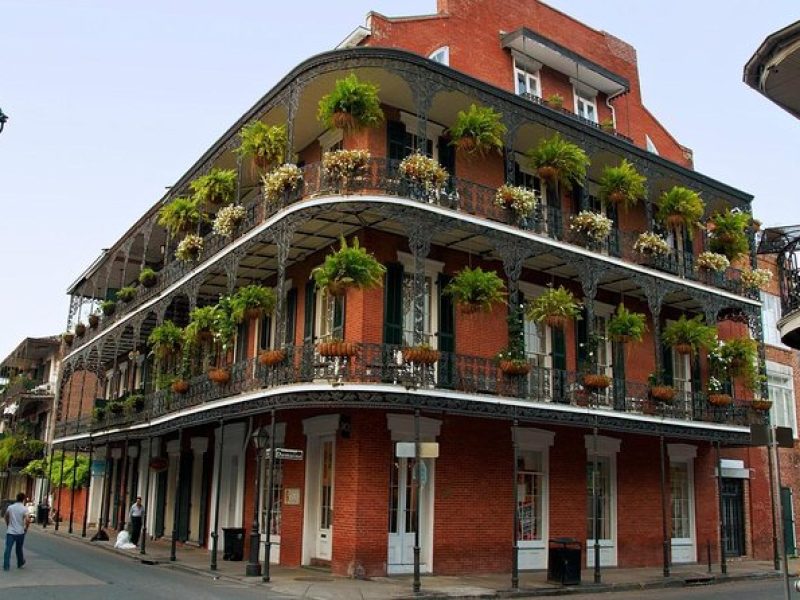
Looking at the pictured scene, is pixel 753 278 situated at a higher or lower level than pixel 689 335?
higher

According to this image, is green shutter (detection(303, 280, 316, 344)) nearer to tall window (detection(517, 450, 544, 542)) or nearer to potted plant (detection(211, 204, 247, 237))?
potted plant (detection(211, 204, 247, 237))

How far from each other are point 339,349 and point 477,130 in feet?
18.6

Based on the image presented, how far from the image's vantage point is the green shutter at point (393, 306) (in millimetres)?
16250

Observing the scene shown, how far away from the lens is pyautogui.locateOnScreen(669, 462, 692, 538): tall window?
21.5m

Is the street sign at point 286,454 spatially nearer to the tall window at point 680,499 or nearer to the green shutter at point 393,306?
the green shutter at point 393,306

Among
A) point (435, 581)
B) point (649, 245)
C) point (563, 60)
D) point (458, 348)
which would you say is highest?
point (563, 60)

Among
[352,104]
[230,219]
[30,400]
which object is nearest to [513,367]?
[352,104]

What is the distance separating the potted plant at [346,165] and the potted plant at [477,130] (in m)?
2.30

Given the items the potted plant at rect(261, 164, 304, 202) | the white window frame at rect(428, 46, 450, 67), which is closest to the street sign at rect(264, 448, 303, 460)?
the potted plant at rect(261, 164, 304, 202)

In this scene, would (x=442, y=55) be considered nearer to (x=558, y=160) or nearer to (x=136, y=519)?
(x=558, y=160)

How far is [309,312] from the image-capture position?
1812 centimetres

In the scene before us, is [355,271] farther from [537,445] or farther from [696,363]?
[696,363]

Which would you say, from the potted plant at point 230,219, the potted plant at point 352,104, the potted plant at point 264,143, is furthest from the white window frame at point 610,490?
the potted plant at point 264,143

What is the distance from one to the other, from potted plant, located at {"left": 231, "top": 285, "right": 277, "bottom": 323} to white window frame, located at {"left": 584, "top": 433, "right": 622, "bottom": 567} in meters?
8.36
